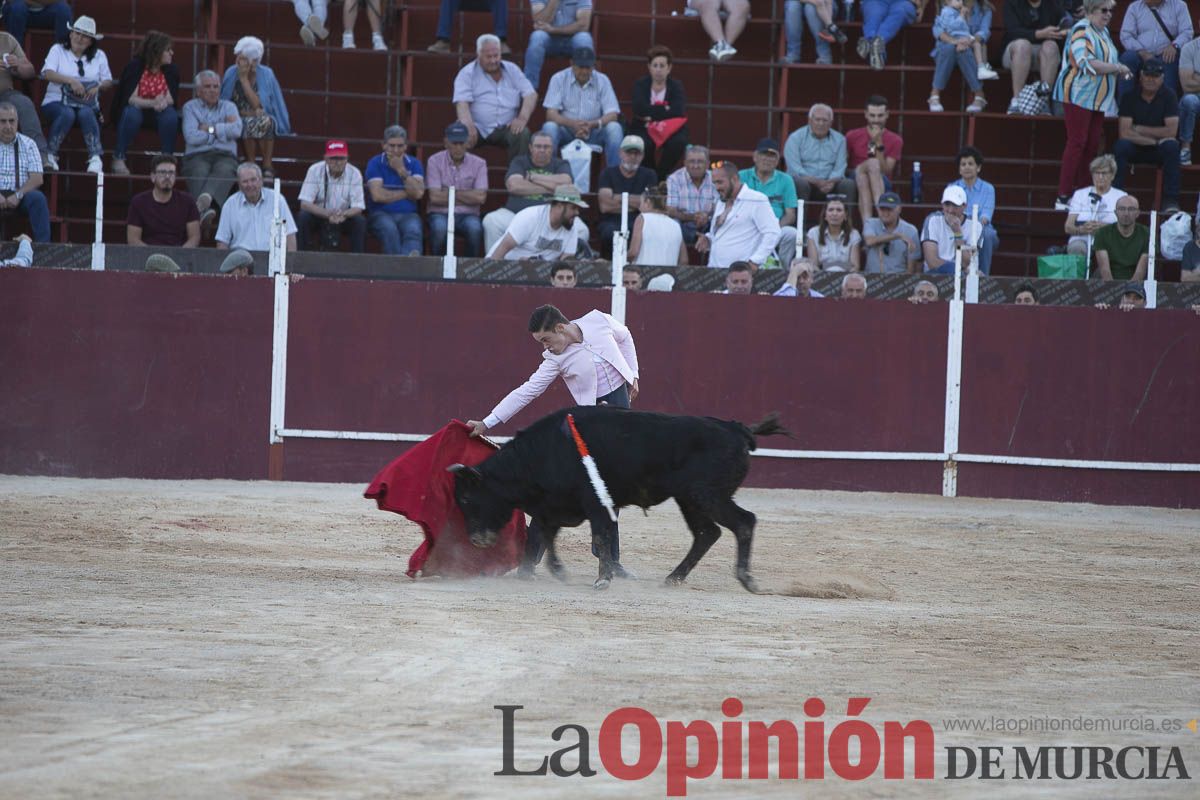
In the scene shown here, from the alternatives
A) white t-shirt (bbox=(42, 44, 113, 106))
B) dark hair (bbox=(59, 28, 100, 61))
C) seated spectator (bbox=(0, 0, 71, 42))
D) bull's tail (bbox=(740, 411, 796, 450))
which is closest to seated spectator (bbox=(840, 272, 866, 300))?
bull's tail (bbox=(740, 411, 796, 450))

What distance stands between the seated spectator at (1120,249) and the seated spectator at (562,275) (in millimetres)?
4786

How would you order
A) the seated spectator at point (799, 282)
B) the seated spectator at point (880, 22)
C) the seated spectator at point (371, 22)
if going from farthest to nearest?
the seated spectator at point (880, 22) < the seated spectator at point (371, 22) < the seated spectator at point (799, 282)

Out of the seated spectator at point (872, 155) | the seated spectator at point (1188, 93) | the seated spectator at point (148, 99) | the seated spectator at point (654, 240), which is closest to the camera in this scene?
the seated spectator at point (654, 240)

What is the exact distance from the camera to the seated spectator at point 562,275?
1254 cm

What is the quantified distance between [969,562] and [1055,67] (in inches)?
331

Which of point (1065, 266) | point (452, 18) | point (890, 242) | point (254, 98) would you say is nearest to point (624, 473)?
point (890, 242)

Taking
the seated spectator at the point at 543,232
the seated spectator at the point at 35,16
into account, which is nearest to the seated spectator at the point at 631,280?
the seated spectator at the point at 543,232

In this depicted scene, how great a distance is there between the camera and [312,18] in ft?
53.5

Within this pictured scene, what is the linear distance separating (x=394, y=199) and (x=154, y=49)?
9.29ft

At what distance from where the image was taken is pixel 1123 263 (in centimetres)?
1357

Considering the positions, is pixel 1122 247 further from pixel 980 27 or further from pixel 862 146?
pixel 980 27

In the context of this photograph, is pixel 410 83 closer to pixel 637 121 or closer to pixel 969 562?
pixel 637 121

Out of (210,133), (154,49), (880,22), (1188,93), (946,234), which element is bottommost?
(946,234)

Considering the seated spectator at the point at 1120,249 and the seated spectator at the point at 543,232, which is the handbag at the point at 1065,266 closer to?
the seated spectator at the point at 1120,249
